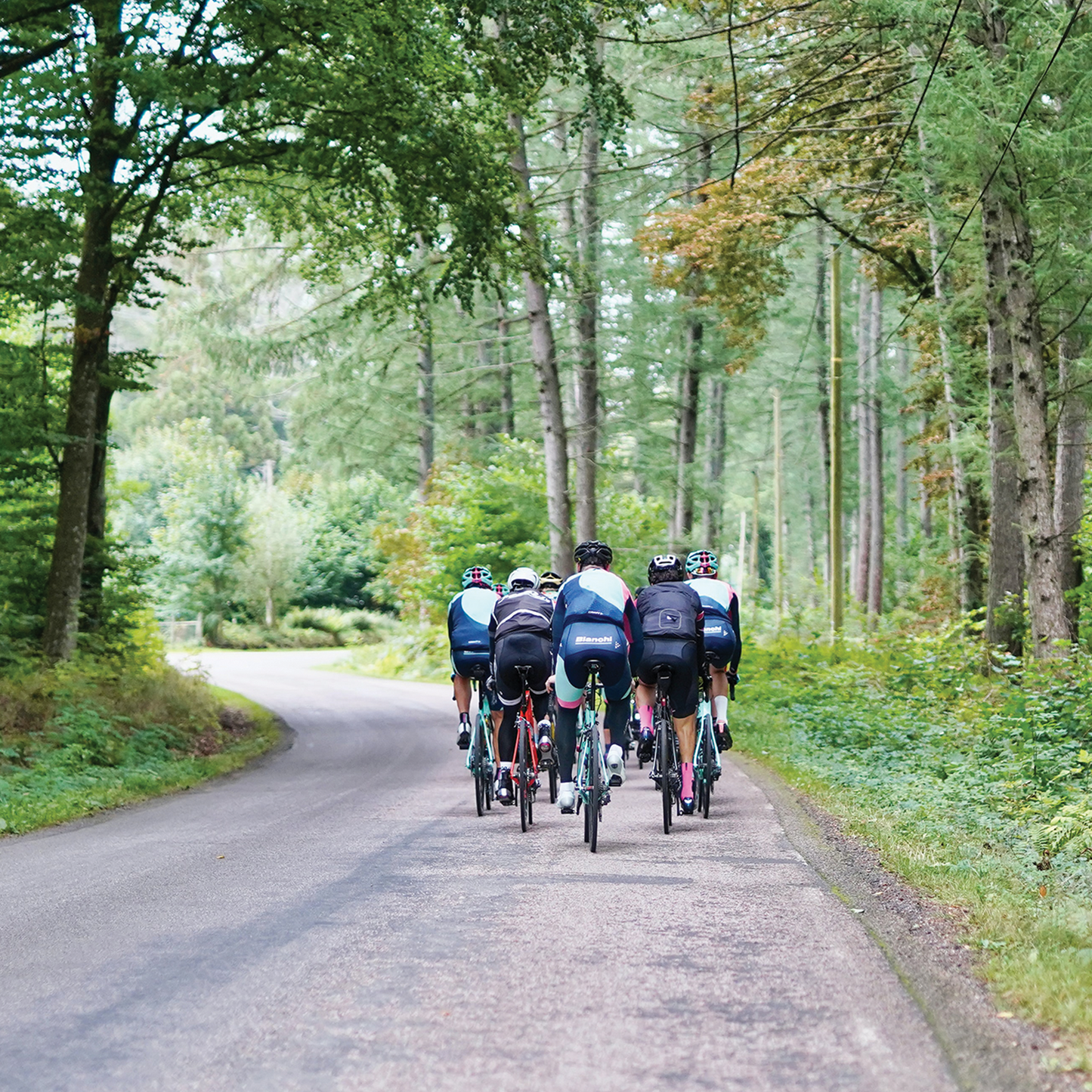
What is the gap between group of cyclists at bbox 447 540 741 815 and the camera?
9008 mm

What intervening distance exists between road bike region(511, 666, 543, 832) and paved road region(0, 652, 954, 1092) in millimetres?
200

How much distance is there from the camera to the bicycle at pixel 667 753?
9.61 metres

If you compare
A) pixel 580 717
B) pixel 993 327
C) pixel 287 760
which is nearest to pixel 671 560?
pixel 580 717

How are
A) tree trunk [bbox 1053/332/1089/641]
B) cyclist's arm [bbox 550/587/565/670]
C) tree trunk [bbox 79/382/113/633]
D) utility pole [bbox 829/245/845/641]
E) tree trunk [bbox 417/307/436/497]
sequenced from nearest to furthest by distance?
1. cyclist's arm [bbox 550/587/565/670]
2. tree trunk [bbox 1053/332/1089/641]
3. tree trunk [bbox 79/382/113/633]
4. utility pole [bbox 829/245/845/641]
5. tree trunk [bbox 417/307/436/497]

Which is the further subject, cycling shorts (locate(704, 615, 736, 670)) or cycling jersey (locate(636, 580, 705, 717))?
cycling shorts (locate(704, 615, 736, 670))

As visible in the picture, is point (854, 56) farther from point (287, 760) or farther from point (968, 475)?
point (287, 760)

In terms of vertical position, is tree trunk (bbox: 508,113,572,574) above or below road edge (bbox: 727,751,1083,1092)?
above

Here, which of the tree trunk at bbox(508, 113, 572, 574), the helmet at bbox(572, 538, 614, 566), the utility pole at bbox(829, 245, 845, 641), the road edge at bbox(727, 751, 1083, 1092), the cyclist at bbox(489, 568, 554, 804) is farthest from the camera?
the utility pole at bbox(829, 245, 845, 641)

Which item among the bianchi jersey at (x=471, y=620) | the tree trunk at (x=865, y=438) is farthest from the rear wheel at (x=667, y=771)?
the tree trunk at (x=865, y=438)

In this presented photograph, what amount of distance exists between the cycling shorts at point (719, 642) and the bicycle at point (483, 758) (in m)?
2.02

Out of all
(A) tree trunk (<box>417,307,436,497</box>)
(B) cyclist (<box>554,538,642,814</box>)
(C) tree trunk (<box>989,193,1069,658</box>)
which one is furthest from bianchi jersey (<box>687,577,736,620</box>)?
(A) tree trunk (<box>417,307,436,497</box>)

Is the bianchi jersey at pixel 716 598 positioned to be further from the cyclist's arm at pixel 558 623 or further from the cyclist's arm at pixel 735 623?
the cyclist's arm at pixel 558 623

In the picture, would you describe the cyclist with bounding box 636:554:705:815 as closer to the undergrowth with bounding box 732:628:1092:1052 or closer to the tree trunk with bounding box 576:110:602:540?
the undergrowth with bounding box 732:628:1092:1052

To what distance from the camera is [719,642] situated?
11555mm
